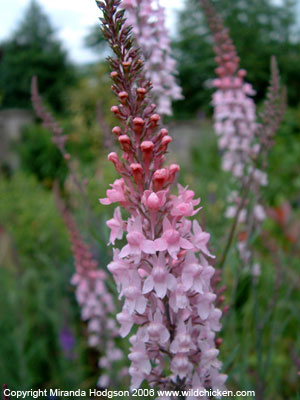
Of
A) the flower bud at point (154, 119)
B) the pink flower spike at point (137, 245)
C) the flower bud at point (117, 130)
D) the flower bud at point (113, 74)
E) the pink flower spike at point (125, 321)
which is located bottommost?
the pink flower spike at point (125, 321)

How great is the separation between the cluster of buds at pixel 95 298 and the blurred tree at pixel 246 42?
42.3 feet

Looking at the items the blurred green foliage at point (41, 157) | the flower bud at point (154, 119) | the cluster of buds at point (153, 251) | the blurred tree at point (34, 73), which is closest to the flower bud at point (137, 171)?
the cluster of buds at point (153, 251)

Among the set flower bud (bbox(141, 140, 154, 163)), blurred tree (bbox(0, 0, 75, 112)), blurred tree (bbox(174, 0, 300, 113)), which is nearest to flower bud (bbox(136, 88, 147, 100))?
flower bud (bbox(141, 140, 154, 163))

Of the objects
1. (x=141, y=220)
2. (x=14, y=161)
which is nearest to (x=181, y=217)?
(x=141, y=220)

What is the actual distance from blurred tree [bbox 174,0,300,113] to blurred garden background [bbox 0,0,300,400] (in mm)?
57

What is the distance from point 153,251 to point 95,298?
5.04 feet

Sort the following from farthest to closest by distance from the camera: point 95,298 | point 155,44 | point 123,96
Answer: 1. point 95,298
2. point 155,44
3. point 123,96

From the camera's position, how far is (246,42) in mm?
15367

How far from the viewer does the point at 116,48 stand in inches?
37.5

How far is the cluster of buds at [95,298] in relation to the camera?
7.32 feet

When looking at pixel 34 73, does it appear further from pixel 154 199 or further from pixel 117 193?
pixel 154 199

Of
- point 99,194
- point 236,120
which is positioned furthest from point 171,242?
point 99,194

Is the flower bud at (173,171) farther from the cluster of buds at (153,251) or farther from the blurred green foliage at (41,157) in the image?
the blurred green foliage at (41,157)

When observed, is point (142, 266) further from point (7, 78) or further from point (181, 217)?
point (7, 78)
